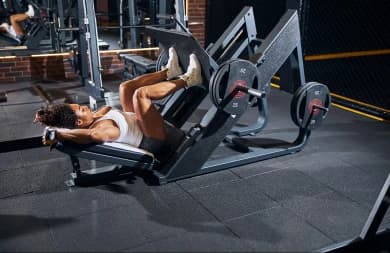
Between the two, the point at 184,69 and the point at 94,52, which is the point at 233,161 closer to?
the point at 184,69

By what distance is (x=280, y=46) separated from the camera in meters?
2.92

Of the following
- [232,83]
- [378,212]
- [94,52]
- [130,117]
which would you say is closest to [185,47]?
[232,83]

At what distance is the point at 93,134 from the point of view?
2346mm

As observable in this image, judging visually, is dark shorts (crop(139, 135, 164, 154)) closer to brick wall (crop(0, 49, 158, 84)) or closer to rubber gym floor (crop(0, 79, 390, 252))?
rubber gym floor (crop(0, 79, 390, 252))

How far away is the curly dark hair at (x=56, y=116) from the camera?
2330mm

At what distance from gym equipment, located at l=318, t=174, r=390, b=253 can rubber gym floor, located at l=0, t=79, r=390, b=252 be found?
0.24ft

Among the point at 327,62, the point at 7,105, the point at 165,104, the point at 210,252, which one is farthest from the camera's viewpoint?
the point at 327,62

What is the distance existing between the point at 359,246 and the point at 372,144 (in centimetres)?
160

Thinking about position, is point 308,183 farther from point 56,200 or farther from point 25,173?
point 25,173

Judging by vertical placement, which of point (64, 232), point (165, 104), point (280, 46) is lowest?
point (64, 232)

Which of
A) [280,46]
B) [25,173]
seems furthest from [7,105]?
[280,46]

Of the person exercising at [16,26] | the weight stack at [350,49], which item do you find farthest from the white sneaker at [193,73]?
the person exercising at [16,26]

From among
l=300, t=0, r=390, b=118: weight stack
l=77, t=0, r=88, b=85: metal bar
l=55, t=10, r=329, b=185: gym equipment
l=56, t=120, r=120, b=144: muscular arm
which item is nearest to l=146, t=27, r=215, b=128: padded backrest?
l=55, t=10, r=329, b=185: gym equipment

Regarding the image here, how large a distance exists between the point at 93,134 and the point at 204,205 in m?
0.79
